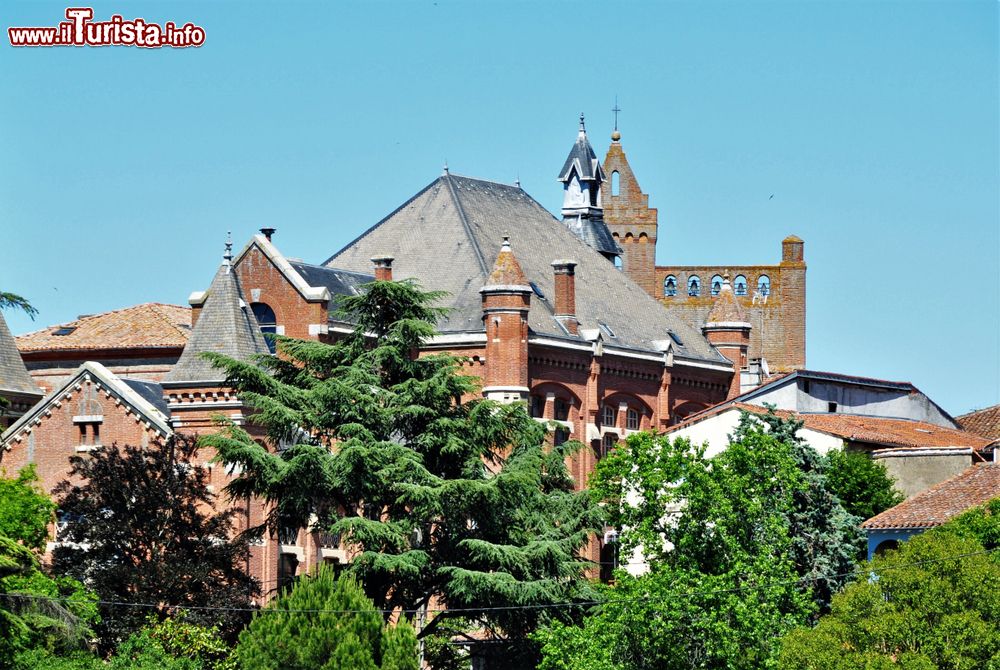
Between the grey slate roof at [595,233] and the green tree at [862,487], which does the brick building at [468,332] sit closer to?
the green tree at [862,487]

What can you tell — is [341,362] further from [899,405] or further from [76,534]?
[899,405]

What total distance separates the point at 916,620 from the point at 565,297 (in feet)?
101

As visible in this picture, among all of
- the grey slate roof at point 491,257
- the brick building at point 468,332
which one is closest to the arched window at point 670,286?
the brick building at point 468,332

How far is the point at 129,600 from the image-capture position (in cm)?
5431

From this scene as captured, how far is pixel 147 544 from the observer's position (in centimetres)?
5572

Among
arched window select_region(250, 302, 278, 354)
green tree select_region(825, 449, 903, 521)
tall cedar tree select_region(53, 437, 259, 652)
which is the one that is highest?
arched window select_region(250, 302, 278, 354)

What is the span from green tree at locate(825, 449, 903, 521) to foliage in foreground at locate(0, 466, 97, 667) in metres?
22.6

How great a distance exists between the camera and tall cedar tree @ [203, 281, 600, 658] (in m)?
53.3

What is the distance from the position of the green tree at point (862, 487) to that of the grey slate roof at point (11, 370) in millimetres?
25187

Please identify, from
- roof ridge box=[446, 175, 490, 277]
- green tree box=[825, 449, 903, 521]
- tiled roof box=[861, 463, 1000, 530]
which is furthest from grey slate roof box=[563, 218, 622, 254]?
tiled roof box=[861, 463, 1000, 530]

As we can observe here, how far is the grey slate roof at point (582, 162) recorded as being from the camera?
97000mm

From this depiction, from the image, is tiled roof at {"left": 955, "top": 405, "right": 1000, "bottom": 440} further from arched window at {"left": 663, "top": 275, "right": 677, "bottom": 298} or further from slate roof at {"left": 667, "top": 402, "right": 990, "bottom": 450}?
arched window at {"left": 663, "top": 275, "right": 677, "bottom": 298}

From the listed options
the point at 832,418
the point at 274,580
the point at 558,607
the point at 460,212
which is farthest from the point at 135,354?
the point at 558,607

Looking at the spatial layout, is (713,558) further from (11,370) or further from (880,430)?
(11,370)
